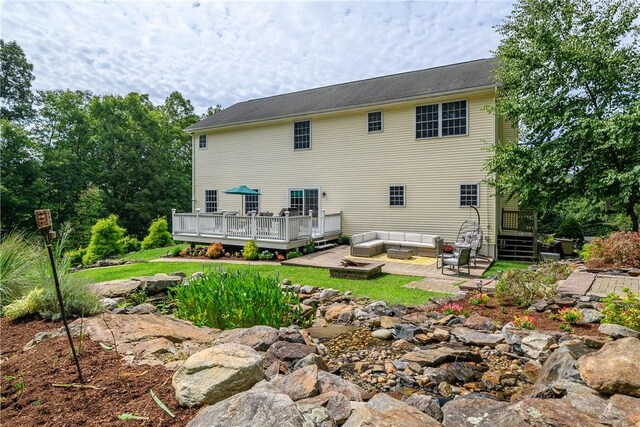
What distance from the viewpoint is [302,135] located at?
1542 cm

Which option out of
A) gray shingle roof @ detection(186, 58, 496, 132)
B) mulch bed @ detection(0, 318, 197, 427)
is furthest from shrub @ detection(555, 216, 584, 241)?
mulch bed @ detection(0, 318, 197, 427)

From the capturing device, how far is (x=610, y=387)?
2.47 m

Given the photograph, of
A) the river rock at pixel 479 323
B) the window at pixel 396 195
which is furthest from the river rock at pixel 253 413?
the window at pixel 396 195

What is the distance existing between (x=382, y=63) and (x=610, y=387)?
17.8 metres

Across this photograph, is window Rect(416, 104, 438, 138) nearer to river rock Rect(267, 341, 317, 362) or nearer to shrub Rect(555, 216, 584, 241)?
shrub Rect(555, 216, 584, 241)

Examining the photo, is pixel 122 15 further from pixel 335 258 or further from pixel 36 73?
pixel 36 73

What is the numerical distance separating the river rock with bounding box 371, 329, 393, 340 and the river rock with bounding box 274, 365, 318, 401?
221 centimetres

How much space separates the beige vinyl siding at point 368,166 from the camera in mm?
12120

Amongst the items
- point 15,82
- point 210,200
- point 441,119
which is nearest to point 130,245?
point 210,200

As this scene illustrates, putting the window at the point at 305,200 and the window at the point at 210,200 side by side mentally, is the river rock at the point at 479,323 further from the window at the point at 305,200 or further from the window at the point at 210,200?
the window at the point at 210,200

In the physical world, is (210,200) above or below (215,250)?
above

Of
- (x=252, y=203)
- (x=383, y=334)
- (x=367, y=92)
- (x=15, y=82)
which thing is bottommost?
(x=383, y=334)

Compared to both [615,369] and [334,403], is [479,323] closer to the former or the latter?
[615,369]

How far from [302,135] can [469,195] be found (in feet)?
25.0
